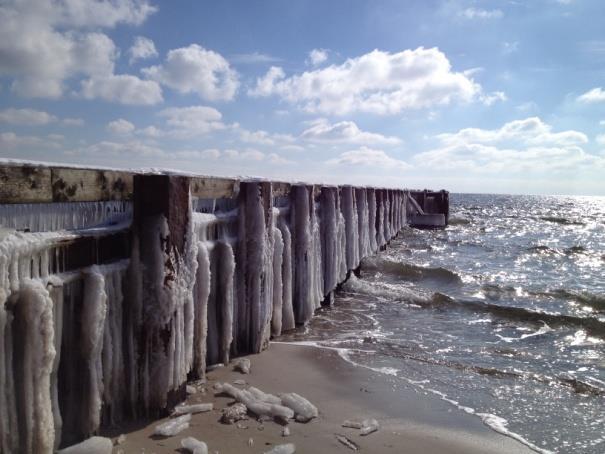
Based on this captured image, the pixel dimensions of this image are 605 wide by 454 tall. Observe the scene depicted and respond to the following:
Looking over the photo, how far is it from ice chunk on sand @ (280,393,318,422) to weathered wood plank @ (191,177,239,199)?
205 cm

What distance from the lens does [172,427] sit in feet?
11.8

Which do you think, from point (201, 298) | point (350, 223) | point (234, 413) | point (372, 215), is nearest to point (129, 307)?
point (201, 298)

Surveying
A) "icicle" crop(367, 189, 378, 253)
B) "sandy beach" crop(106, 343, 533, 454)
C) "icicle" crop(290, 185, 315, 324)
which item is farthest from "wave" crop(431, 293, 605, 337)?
"sandy beach" crop(106, 343, 533, 454)

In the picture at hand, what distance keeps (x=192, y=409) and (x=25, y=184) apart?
2.28 meters

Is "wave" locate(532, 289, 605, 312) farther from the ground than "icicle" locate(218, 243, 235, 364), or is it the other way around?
"icicle" locate(218, 243, 235, 364)

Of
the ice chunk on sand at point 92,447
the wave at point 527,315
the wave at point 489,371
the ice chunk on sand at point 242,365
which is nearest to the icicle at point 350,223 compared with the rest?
the wave at point 527,315

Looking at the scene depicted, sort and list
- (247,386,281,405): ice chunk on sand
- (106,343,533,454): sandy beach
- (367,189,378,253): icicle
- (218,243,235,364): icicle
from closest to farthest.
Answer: (106,343,533,454): sandy beach < (247,386,281,405): ice chunk on sand < (218,243,235,364): icicle < (367,189,378,253): icicle

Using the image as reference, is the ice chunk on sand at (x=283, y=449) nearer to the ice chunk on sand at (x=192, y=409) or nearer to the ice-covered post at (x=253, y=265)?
the ice chunk on sand at (x=192, y=409)

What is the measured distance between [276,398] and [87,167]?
2607 millimetres

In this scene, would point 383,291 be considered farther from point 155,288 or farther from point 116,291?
point 116,291

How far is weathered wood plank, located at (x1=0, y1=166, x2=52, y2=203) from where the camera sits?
2558mm

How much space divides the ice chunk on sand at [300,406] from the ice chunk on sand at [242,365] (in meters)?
0.65

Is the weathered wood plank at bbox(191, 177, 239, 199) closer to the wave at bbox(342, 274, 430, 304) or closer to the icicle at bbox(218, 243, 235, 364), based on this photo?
the icicle at bbox(218, 243, 235, 364)

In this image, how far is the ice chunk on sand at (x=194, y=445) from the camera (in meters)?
3.35
